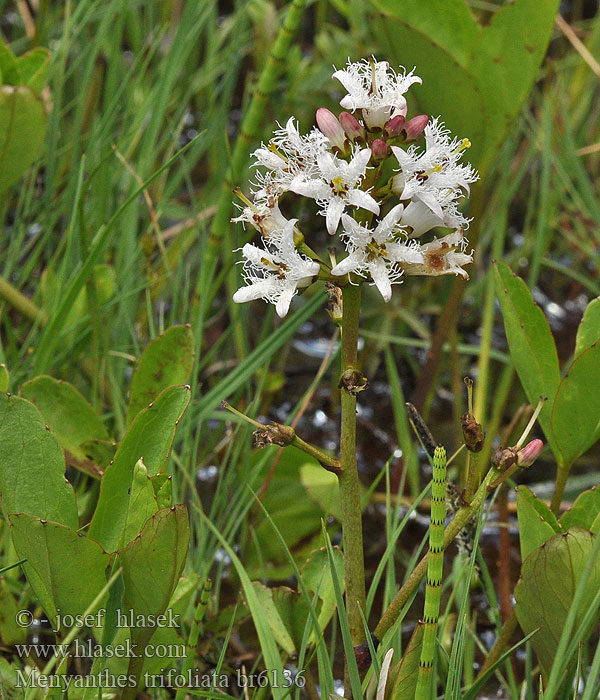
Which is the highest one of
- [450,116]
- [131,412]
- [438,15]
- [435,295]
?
[438,15]

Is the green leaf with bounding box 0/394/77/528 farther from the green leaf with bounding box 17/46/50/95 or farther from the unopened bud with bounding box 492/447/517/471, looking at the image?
the green leaf with bounding box 17/46/50/95

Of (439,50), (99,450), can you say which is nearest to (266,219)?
(99,450)

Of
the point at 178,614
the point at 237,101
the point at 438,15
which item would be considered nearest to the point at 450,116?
the point at 438,15

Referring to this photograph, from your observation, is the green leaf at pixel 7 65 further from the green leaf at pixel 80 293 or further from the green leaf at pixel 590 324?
the green leaf at pixel 590 324

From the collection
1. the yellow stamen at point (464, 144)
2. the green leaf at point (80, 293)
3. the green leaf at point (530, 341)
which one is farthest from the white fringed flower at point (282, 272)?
the green leaf at point (80, 293)

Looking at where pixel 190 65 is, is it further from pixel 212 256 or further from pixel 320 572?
pixel 320 572

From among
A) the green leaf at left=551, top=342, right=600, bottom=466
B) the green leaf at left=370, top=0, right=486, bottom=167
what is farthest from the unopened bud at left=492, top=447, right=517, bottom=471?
the green leaf at left=370, top=0, right=486, bottom=167
